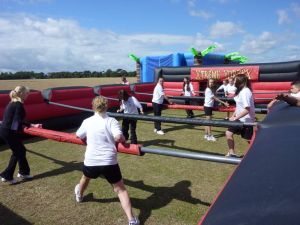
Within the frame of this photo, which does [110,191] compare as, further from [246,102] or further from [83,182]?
[246,102]

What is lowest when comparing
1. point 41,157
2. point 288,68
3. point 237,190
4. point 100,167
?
point 41,157

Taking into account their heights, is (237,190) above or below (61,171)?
above

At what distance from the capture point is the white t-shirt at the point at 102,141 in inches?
138

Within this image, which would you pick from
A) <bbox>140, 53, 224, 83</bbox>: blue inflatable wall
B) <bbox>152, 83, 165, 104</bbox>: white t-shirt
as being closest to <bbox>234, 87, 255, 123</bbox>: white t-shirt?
<bbox>152, 83, 165, 104</bbox>: white t-shirt

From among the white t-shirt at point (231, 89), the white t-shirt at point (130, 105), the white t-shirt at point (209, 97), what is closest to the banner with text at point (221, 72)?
the white t-shirt at point (231, 89)

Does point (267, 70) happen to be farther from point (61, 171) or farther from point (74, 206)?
point (74, 206)

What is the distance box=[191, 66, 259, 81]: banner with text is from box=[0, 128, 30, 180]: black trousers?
31.7ft

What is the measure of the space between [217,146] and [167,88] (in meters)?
7.69

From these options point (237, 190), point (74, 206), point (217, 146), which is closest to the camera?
point (237, 190)

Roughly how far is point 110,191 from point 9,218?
1.34m

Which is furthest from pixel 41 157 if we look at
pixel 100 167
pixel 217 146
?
pixel 217 146

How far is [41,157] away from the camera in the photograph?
6375mm

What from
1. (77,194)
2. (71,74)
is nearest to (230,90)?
(77,194)

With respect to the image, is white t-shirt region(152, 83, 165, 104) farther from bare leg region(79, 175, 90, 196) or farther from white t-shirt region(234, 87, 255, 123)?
bare leg region(79, 175, 90, 196)
